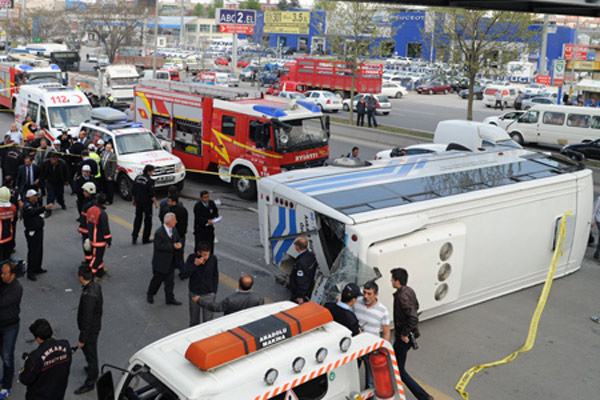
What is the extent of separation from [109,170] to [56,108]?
6.54 metres

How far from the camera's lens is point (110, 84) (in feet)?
114

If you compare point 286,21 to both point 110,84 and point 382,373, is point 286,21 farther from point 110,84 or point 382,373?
point 382,373

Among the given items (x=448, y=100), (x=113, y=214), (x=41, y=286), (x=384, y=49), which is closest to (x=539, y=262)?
(x=41, y=286)

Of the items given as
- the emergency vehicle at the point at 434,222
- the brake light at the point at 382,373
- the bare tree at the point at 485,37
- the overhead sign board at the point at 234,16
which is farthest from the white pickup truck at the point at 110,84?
the brake light at the point at 382,373

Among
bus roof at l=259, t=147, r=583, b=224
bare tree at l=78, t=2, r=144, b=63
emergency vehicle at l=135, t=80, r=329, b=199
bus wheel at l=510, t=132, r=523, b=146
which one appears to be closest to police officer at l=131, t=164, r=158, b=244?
bus roof at l=259, t=147, r=583, b=224

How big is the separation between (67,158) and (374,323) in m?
12.1

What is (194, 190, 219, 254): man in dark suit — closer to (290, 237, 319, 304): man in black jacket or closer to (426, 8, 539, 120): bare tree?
(290, 237, 319, 304): man in black jacket

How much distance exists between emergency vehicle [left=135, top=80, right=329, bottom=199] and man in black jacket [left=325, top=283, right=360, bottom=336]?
8930 mm

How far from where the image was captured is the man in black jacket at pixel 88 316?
7305 mm

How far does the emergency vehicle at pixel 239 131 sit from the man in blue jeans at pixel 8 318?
9006 mm

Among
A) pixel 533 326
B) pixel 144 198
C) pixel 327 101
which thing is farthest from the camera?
pixel 327 101

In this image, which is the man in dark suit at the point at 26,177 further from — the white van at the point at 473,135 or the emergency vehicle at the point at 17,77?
the emergency vehicle at the point at 17,77

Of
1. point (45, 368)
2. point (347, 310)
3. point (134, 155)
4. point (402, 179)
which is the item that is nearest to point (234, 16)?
point (134, 155)

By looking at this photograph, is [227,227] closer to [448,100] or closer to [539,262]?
[539,262]
